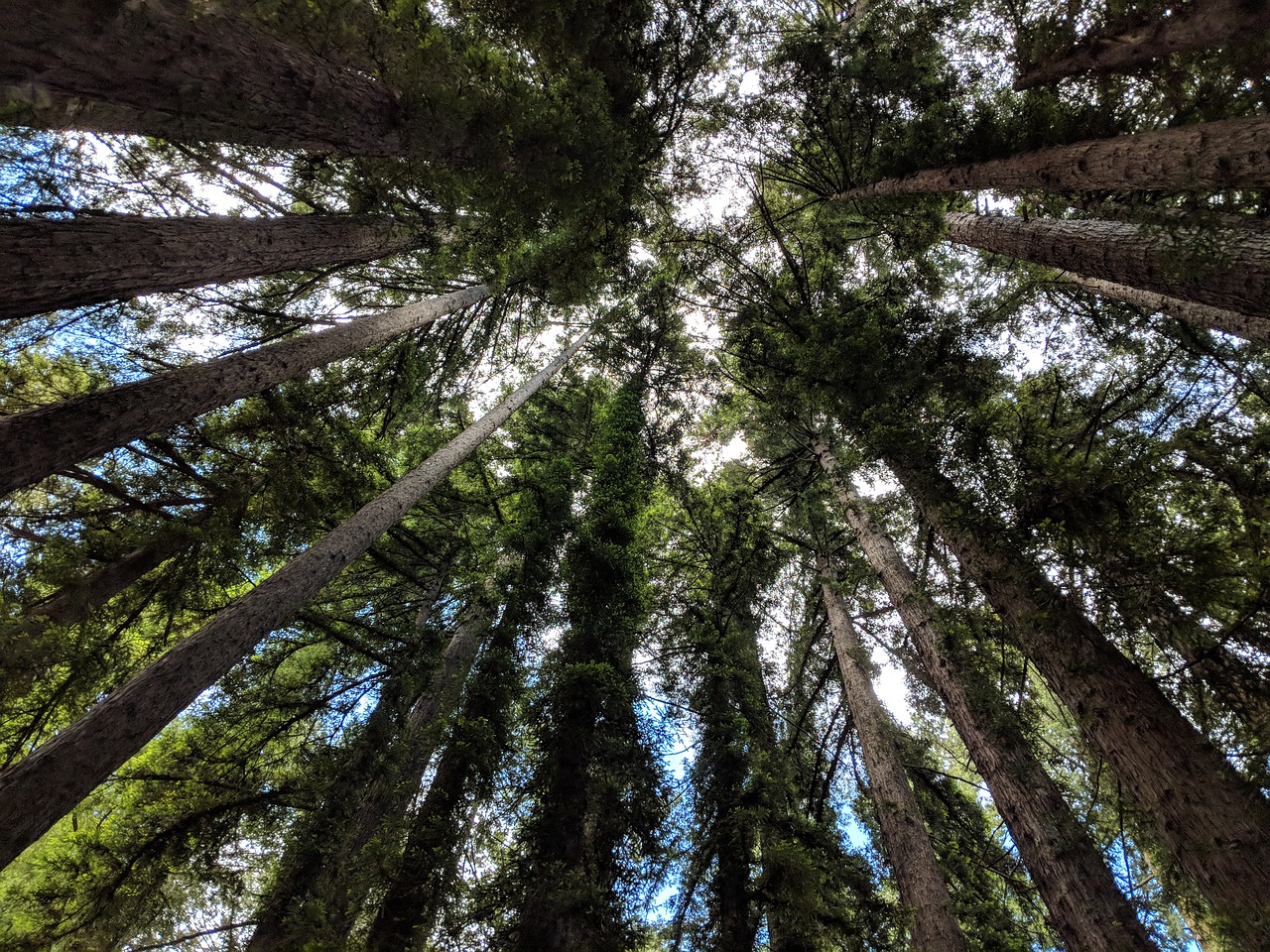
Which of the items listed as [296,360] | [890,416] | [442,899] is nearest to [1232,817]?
[890,416]

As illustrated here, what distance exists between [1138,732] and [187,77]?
732 cm

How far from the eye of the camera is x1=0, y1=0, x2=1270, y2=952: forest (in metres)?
3.26

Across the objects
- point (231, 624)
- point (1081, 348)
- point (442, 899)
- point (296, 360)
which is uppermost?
point (1081, 348)

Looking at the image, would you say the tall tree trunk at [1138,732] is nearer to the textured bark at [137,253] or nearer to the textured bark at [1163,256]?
the textured bark at [1163,256]

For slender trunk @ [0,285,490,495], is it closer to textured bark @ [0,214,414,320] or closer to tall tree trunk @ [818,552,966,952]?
textured bark @ [0,214,414,320]

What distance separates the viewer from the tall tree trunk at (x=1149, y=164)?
11.7 feet

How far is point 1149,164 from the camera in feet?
13.5

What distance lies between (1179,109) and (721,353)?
Answer: 21.0ft

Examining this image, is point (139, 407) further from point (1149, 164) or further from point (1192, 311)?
point (1192, 311)

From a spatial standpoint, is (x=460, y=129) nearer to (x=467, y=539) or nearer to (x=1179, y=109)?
(x=467, y=539)

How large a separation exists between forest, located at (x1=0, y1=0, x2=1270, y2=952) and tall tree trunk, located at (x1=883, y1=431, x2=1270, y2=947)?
26 mm

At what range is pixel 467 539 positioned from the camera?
30.0 feet

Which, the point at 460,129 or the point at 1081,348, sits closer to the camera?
the point at 460,129

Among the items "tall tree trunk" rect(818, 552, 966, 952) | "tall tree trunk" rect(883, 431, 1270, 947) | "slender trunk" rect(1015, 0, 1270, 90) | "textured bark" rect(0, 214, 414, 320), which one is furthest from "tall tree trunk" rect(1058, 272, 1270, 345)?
"textured bark" rect(0, 214, 414, 320)
